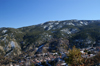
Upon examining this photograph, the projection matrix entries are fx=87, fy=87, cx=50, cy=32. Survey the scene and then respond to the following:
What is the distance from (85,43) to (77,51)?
600 ft

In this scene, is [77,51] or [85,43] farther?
[85,43]

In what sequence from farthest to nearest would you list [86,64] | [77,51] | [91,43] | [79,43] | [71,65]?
[79,43], [91,43], [86,64], [71,65], [77,51]

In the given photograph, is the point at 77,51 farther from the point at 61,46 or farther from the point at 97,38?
the point at 97,38

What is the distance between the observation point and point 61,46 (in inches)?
7224

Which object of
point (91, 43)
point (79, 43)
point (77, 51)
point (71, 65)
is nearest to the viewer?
point (77, 51)

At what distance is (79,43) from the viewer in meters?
193

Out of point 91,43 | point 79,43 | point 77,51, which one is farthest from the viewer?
point 79,43

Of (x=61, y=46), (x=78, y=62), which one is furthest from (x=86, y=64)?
(x=61, y=46)

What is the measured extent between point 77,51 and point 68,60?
3.00m

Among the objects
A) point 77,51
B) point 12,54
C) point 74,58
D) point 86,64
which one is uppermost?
point 77,51

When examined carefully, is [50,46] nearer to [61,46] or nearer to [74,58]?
[61,46]

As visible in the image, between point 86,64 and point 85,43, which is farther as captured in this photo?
point 85,43

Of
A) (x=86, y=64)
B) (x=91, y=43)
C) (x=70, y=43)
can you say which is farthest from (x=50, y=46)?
(x=86, y=64)

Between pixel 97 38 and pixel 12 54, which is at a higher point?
pixel 97 38
